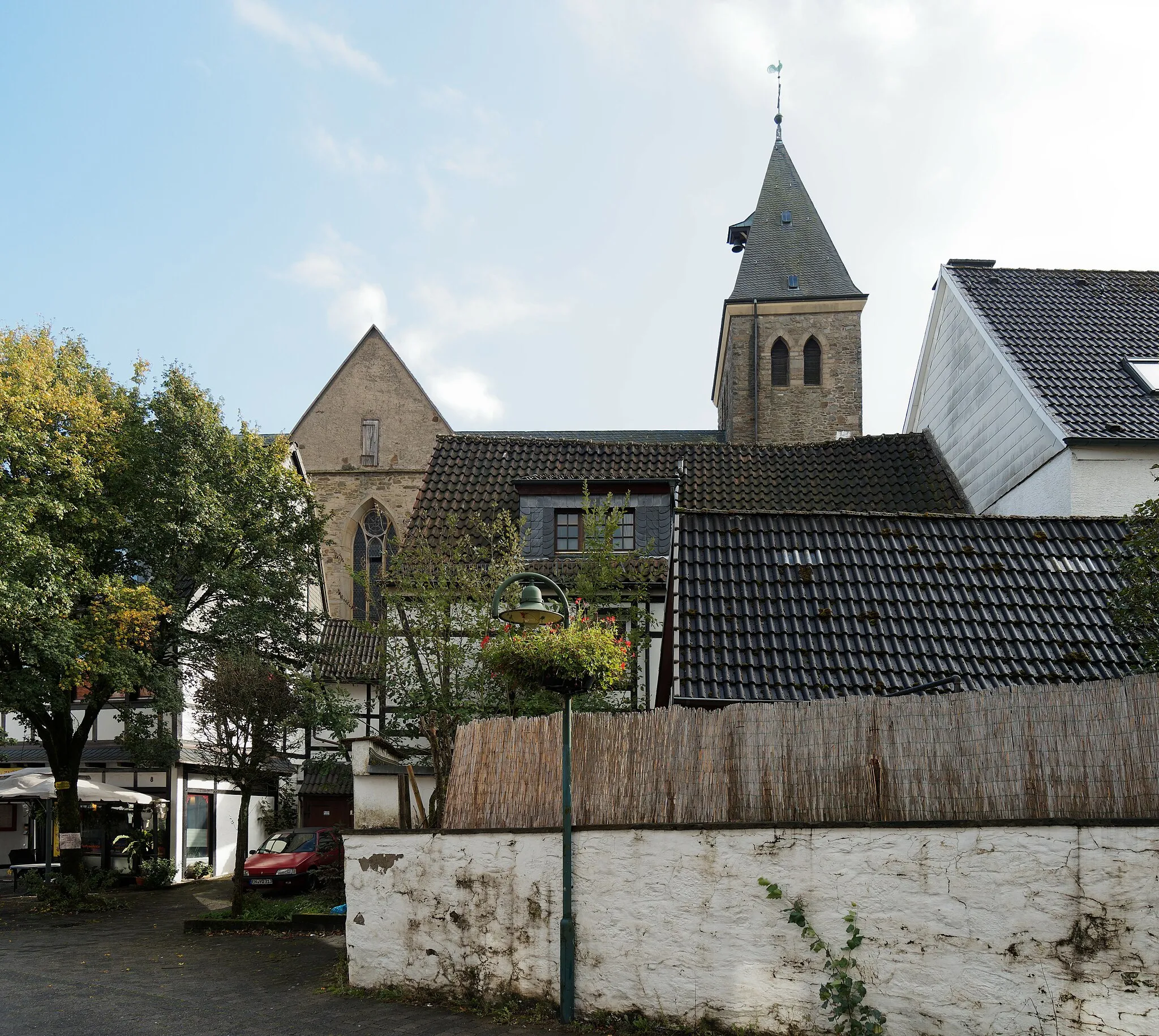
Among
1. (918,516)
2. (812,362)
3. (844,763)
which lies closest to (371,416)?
(812,362)

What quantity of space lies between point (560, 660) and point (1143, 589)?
621cm

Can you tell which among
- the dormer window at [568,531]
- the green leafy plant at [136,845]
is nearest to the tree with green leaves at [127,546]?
the green leafy plant at [136,845]

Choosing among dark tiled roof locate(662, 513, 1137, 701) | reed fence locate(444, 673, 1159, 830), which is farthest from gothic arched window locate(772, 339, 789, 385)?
reed fence locate(444, 673, 1159, 830)

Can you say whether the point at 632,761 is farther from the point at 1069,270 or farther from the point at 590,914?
the point at 1069,270

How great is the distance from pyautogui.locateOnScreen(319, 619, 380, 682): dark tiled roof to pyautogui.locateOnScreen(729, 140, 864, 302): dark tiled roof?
69.1 ft

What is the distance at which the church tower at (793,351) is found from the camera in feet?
148

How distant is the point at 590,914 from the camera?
914 centimetres

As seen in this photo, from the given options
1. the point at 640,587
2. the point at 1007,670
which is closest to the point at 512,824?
the point at 1007,670

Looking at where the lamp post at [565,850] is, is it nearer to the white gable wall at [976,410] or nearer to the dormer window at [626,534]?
the white gable wall at [976,410]

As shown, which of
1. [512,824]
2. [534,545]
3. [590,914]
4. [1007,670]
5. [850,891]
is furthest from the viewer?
[534,545]

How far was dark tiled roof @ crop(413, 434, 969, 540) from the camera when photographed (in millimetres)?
22906

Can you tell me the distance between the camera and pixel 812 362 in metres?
45.8

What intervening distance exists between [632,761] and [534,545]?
13.7 meters

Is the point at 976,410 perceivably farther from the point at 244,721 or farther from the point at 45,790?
the point at 45,790
